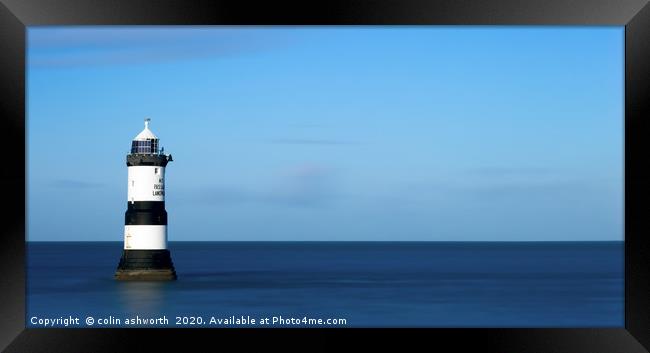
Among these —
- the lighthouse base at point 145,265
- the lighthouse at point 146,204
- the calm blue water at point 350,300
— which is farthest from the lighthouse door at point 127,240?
the calm blue water at point 350,300

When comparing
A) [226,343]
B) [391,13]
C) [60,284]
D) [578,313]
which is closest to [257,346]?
[226,343]

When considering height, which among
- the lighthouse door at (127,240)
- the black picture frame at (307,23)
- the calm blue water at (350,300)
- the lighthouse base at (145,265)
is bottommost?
the calm blue water at (350,300)

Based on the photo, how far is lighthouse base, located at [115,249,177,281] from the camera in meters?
29.5

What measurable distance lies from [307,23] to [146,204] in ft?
68.9

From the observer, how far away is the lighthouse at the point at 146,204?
28.2 m

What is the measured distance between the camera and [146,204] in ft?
92.5

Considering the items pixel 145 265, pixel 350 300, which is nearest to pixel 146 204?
pixel 145 265

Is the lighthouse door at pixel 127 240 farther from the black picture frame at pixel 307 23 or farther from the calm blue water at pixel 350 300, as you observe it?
the black picture frame at pixel 307 23

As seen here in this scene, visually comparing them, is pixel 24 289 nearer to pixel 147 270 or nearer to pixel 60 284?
pixel 147 270

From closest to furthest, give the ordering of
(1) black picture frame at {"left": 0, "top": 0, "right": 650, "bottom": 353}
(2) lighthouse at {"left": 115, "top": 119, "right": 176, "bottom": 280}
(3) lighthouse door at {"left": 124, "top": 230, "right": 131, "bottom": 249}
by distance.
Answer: (1) black picture frame at {"left": 0, "top": 0, "right": 650, "bottom": 353} → (2) lighthouse at {"left": 115, "top": 119, "right": 176, "bottom": 280} → (3) lighthouse door at {"left": 124, "top": 230, "right": 131, "bottom": 249}

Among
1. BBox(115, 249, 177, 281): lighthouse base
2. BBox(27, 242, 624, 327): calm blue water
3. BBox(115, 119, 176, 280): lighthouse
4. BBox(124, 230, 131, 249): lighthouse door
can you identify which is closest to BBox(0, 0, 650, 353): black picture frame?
BBox(27, 242, 624, 327): calm blue water

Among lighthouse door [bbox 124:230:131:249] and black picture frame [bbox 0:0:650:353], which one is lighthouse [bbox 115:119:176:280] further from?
black picture frame [bbox 0:0:650:353]

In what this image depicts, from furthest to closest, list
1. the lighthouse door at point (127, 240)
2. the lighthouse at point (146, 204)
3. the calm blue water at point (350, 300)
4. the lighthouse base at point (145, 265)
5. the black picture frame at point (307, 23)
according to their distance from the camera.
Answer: the calm blue water at point (350, 300) → the lighthouse base at point (145, 265) → the lighthouse door at point (127, 240) → the lighthouse at point (146, 204) → the black picture frame at point (307, 23)

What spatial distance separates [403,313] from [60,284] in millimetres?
22803
